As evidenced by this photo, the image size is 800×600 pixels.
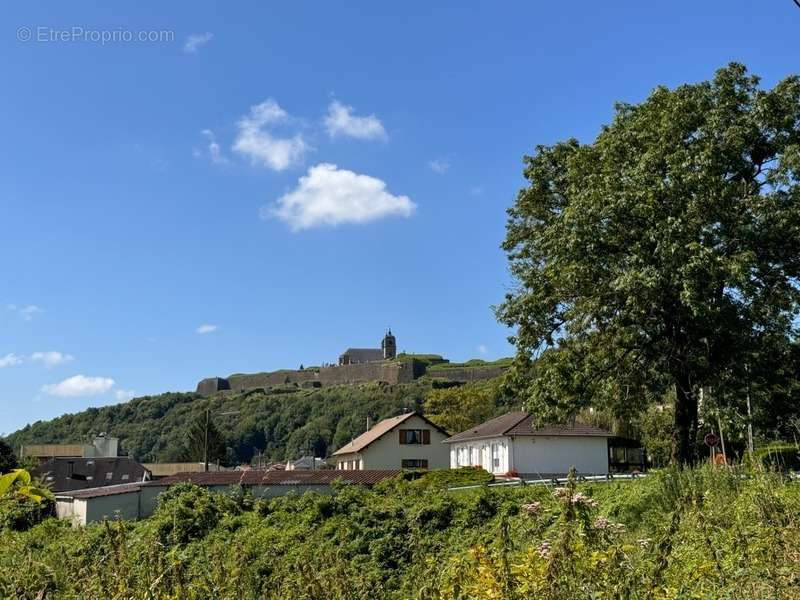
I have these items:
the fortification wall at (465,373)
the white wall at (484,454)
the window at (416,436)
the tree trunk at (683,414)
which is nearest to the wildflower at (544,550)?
the tree trunk at (683,414)

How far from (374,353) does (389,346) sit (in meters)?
3.61

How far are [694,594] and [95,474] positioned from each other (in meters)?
64.6

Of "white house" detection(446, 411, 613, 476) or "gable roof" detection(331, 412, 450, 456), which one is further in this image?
"gable roof" detection(331, 412, 450, 456)

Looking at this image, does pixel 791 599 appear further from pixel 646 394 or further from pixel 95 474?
pixel 95 474

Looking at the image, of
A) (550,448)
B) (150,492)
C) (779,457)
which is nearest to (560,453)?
(550,448)

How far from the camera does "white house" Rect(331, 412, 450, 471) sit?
57.2 meters

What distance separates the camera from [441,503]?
16.3 m

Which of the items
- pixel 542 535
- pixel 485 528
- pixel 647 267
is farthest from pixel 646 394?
pixel 542 535

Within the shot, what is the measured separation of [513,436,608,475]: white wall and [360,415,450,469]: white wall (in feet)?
42.4

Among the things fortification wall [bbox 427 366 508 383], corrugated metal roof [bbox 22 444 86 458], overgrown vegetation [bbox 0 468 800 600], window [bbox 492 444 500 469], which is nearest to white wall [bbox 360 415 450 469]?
window [bbox 492 444 500 469]

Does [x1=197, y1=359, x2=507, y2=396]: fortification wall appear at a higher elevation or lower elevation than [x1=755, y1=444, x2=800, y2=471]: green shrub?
higher

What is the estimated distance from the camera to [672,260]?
2197cm

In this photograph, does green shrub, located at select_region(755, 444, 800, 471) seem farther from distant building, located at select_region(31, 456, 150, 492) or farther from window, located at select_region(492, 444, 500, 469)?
distant building, located at select_region(31, 456, 150, 492)

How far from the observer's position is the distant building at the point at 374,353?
183250 millimetres
